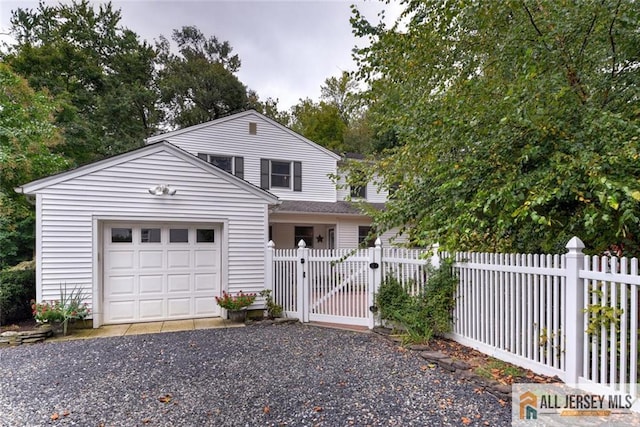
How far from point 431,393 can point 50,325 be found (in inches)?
268

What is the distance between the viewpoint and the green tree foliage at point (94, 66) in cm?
1656

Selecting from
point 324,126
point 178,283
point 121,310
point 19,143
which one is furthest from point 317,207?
point 324,126

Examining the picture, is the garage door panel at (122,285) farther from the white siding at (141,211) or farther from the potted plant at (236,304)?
the potted plant at (236,304)

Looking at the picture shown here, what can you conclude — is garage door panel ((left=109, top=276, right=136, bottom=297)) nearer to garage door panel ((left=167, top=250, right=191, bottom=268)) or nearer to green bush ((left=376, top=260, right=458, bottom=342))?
garage door panel ((left=167, top=250, right=191, bottom=268))

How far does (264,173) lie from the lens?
1274 cm

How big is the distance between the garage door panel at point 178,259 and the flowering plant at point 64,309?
1680 mm

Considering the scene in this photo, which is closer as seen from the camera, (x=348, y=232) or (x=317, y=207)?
(x=317, y=207)

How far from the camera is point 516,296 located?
13.2ft

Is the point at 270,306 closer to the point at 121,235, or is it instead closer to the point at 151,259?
the point at 151,259

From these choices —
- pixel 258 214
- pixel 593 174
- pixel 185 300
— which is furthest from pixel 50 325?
pixel 593 174

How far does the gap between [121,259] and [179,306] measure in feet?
5.22

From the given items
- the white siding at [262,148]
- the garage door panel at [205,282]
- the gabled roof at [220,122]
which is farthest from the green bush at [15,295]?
the gabled roof at [220,122]

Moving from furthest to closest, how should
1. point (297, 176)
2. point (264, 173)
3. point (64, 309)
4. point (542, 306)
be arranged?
1. point (297, 176)
2. point (264, 173)
3. point (64, 309)
4. point (542, 306)

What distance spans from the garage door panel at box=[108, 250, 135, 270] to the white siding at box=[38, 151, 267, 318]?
383 mm
